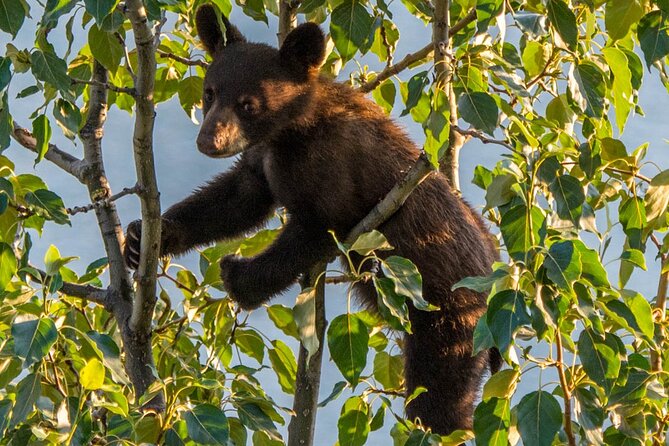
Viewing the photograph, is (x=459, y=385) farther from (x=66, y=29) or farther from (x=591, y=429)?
(x=66, y=29)

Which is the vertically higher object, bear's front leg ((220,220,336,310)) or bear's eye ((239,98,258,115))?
bear's eye ((239,98,258,115))

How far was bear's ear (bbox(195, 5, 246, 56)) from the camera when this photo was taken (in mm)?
5113

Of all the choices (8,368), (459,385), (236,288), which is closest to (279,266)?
(236,288)

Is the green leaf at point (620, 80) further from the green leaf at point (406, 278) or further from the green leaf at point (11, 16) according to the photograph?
the green leaf at point (11, 16)

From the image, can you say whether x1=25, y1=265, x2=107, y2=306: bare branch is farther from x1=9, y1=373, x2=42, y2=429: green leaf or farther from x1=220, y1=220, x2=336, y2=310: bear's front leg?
x1=9, y1=373, x2=42, y2=429: green leaf

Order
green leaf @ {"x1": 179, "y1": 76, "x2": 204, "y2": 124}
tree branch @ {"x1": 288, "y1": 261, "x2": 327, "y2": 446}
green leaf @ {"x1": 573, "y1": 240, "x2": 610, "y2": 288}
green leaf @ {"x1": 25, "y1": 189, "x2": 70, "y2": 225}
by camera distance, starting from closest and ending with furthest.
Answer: green leaf @ {"x1": 573, "y1": 240, "x2": 610, "y2": 288} < green leaf @ {"x1": 25, "y1": 189, "x2": 70, "y2": 225} < tree branch @ {"x1": 288, "y1": 261, "x2": 327, "y2": 446} < green leaf @ {"x1": 179, "y1": 76, "x2": 204, "y2": 124}

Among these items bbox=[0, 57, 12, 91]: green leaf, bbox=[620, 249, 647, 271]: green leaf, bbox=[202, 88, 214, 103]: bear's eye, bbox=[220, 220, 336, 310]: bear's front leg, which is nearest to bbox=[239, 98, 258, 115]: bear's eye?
bbox=[202, 88, 214, 103]: bear's eye

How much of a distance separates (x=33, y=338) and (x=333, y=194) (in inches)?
78.6

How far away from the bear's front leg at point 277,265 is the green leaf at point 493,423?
1.78 metres

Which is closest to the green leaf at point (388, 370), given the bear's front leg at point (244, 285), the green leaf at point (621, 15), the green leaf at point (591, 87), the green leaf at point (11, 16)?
the bear's front leg at point (244, 285)

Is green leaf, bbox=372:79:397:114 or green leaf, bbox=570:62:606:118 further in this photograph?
green leaf, bbox=372:79:397:114

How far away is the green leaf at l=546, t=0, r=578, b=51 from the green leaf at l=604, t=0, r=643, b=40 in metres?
0.24

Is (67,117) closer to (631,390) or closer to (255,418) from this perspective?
(255,418)

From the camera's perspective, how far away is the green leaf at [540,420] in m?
2.98
